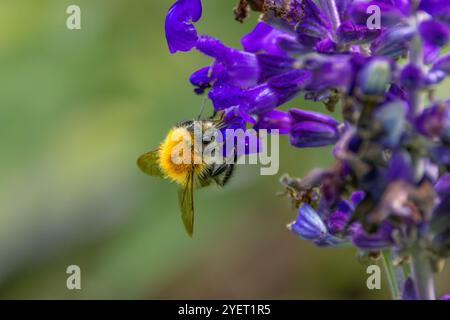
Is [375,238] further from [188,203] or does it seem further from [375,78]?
[188,203]

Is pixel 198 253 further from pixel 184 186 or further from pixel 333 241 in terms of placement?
pixel 333 241

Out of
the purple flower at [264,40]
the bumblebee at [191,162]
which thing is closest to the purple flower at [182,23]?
the purple flower at [264,40]

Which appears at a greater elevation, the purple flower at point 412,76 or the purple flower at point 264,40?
the purple flower at point 264,40

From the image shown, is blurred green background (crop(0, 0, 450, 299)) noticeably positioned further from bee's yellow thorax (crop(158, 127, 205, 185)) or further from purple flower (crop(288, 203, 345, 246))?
purple flower (crop(288, 203, 345, 246))

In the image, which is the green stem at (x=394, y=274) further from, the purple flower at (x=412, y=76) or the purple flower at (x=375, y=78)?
the purple flower at (x=375, y=78)
